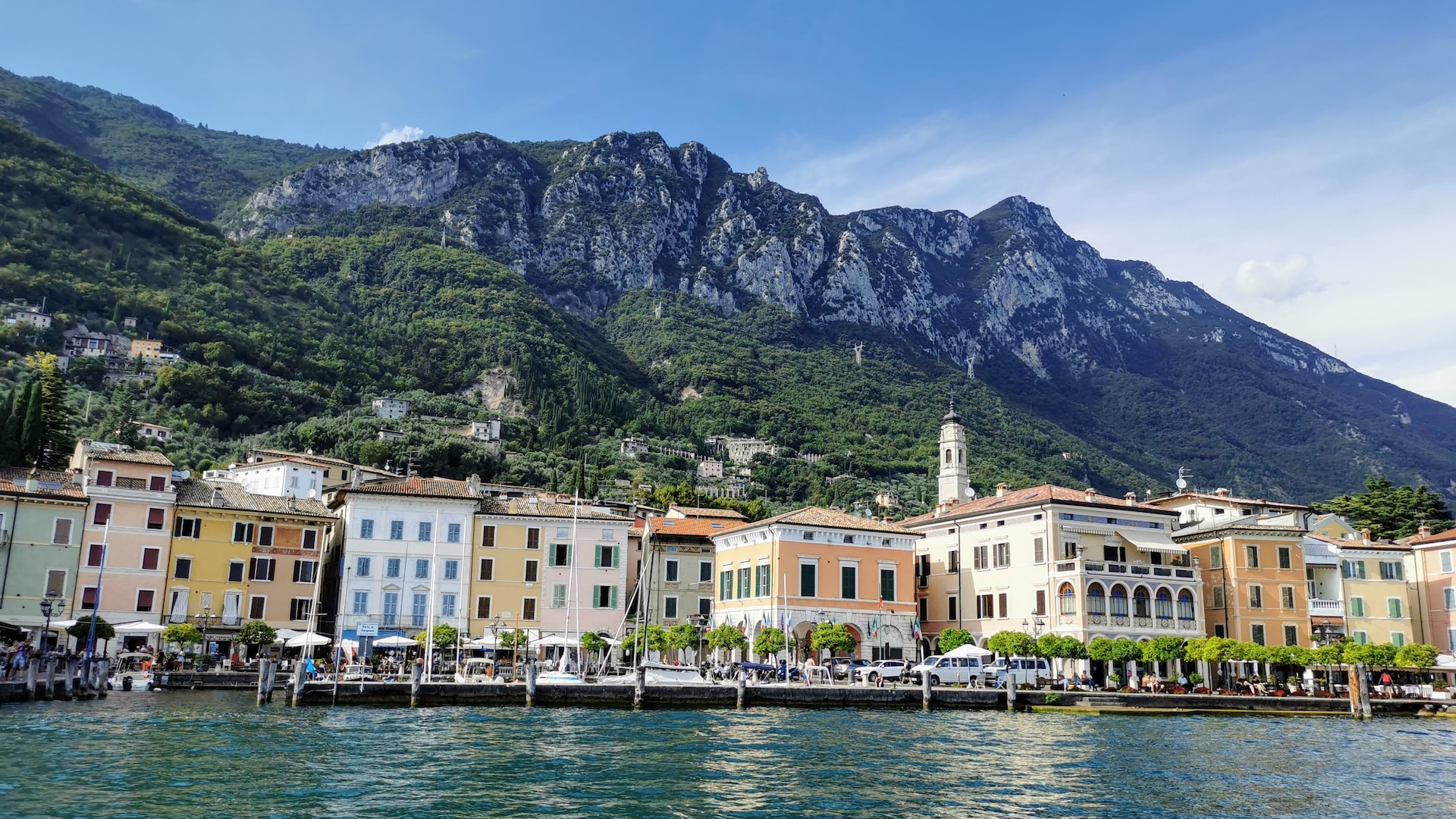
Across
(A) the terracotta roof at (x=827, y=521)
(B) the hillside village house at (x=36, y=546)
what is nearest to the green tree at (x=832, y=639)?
(A) the terracotta roof at (x=827, y=521)

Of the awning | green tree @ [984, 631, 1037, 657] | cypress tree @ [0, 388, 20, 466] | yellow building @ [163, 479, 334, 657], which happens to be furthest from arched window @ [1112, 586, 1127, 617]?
cypress tree @ [0, 388, 20, 466]

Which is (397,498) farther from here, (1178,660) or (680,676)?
(1178,660)

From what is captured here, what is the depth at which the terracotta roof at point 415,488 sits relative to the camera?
2413 inches

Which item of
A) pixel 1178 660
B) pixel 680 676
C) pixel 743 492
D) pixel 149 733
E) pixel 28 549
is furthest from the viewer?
pixel 743 492

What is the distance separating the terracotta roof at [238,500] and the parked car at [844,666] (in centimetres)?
2849

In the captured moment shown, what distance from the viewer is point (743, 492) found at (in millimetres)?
141750

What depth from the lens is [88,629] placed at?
165 feet

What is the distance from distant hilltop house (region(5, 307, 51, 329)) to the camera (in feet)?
383

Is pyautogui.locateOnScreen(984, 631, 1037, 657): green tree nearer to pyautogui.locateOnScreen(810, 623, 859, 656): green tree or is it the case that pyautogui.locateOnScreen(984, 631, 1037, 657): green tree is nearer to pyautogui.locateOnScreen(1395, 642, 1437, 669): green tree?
pyautogui.locateOnScreen(810, 623, 859, 656): green tree

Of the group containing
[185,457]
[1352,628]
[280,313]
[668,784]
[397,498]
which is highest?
[280,313]

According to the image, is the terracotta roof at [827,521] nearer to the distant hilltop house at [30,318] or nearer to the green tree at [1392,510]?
the green tree at [1392,510]

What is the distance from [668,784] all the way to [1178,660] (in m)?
40.3

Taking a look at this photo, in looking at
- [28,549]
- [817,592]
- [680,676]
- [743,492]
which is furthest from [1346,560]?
[743,492]

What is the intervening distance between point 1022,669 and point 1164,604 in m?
9.38
